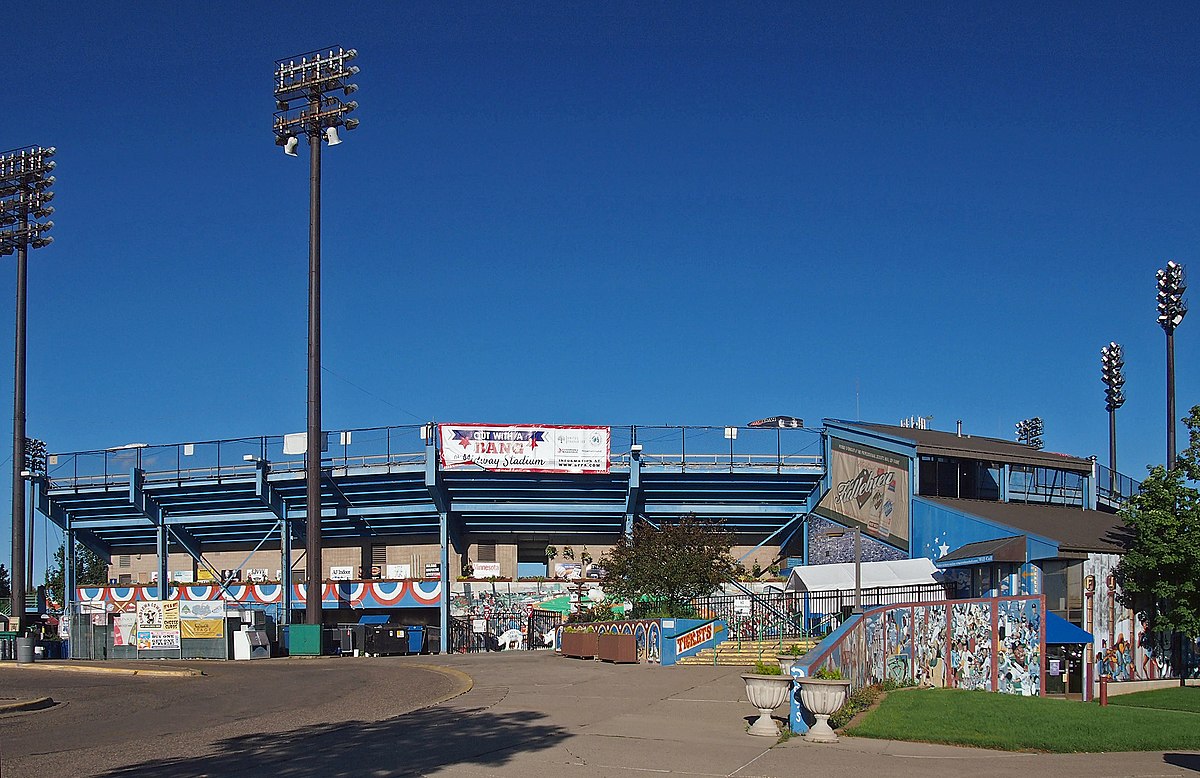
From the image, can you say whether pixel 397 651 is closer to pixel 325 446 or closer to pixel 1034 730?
pixel 325 446

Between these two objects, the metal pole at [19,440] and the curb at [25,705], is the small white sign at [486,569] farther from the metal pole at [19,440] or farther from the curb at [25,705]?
the curb at [25,705]

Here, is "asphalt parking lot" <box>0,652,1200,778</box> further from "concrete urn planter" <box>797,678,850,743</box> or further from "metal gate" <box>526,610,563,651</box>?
"metal gate" <box>526,610,563,651</box>

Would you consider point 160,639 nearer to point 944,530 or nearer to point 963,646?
point 944,530

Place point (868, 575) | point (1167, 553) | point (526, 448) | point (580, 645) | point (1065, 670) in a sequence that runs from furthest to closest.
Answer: point (526, 448) < point (868, 575) < point (580, 645) < point (1167, 553) < point (1065, 670)

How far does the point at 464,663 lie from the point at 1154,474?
74.5ft

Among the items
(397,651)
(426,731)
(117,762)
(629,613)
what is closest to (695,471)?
(629,613)

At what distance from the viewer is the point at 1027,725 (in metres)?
17.8

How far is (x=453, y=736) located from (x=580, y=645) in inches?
890

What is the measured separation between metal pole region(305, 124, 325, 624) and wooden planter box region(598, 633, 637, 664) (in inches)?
594

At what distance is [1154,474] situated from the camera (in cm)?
3781

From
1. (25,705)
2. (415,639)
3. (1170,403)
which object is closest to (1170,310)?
(1170,403)

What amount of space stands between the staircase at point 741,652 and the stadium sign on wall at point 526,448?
18.1 meters

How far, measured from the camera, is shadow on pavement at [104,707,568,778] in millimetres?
14531

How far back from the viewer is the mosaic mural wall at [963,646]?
26.7 metres
